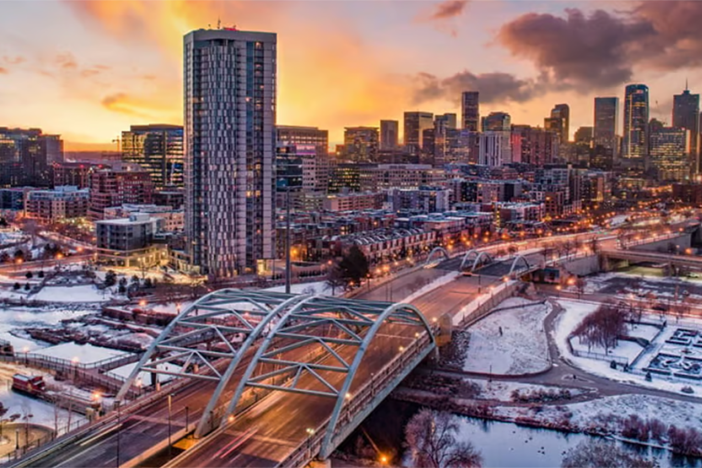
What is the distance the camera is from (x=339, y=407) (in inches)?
957

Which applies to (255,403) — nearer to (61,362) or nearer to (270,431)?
(270,431)

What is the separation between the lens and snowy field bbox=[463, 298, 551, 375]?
38281 millimetres

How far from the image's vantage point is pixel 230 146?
6178 centimetres

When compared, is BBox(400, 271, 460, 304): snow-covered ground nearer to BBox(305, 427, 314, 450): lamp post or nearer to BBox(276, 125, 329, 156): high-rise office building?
BBox(305, 427, 314, 450): lamp post

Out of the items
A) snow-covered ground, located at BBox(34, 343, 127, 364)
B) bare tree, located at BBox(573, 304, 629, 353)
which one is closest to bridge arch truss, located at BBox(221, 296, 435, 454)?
snow-covered ground, located at BBox(34, 343, 127, 364)

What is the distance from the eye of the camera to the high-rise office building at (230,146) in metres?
61.3

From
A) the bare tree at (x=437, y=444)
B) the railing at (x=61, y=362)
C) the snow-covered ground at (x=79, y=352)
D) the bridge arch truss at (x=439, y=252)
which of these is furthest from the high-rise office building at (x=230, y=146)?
the bare tree at (x=437, y=444)

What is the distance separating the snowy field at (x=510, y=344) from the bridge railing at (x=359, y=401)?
450 cm

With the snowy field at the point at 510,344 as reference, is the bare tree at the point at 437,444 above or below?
below

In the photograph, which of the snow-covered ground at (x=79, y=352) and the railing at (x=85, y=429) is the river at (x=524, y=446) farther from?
the snow-covered ground at (x=79, y=352)

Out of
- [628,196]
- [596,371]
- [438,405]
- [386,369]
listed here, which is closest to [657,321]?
[596,371]

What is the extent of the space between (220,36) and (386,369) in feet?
131

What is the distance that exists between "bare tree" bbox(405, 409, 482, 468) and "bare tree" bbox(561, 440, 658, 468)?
369 cm

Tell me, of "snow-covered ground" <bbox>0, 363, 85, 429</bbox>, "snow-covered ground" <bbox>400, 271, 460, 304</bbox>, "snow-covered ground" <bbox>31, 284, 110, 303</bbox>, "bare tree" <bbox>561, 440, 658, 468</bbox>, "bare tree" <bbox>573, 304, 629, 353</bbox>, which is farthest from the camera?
"snow-covered ground" <bbox>31, 284, 110, 303</bbox>
